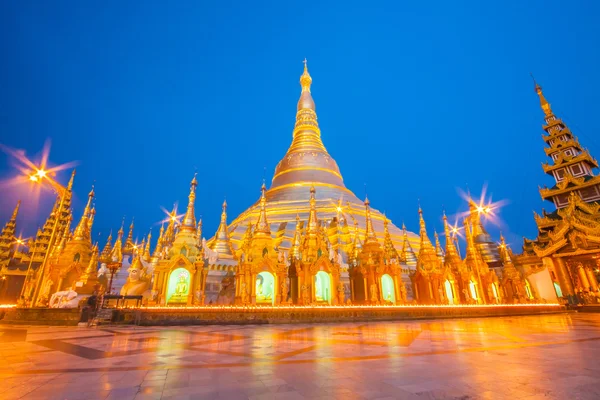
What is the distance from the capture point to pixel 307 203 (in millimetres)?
34125

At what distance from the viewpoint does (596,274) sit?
2494 centimetres

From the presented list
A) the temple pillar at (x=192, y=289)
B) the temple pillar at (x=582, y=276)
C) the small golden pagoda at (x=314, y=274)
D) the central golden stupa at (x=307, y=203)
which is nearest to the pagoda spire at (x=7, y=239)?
the central golden stupa at (x=307, y=203)

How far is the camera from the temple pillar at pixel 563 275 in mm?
21672

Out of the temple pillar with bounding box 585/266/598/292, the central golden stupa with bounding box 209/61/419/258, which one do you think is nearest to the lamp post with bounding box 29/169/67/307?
the central golden stupa with bounding box 209/61/419/258

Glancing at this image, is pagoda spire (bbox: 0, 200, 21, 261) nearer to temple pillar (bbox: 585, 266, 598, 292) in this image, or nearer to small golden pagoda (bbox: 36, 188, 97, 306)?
small golden pagoda (bbox: 36, 188, 97, 306)

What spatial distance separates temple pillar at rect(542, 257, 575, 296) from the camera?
21672 millimetres

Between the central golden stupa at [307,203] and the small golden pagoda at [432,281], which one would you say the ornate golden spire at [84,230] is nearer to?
the central golden stupa at [307,203]

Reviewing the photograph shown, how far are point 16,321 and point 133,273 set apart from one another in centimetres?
654

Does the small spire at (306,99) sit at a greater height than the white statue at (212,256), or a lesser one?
greater

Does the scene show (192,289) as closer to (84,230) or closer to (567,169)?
(84,230)

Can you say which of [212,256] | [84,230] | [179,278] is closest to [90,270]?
[84,230]

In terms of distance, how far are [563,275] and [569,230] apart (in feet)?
11.2

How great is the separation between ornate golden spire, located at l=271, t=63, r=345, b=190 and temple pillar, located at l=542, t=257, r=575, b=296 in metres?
23.5

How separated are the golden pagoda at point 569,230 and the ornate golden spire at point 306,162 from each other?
22.2 m
